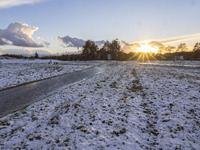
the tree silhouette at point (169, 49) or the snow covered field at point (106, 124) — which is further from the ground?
the tree silhouette at point (169, 49)

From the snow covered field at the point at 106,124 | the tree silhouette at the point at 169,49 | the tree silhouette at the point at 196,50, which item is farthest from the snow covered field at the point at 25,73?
the tree silhouette at the point at 169,49

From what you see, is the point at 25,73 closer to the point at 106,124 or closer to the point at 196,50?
the point at 106,124

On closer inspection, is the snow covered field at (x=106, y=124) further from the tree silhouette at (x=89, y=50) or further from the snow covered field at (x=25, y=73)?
the tree silhouette at (x=89, y=50)

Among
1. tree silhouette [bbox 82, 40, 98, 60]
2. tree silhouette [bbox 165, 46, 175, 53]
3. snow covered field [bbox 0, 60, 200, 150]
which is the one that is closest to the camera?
snow covered field [bbox 0, 60, 200, 150]

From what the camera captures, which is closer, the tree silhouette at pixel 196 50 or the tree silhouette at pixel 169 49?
the tree silhouette at pixel 196 50

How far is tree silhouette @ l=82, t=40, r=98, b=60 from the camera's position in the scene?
67.2m

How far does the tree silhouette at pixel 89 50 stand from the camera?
67219 millimetres

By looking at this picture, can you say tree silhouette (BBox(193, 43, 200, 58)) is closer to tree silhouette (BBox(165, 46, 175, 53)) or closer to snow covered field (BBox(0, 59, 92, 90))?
tree silhouette (BBox(165, 46, 175, 53))

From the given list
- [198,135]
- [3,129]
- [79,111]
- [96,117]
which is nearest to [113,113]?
[96,117]

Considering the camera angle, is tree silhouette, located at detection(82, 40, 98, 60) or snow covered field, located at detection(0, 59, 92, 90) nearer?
snow covered field, located at detection(0, 59, 92, 90)

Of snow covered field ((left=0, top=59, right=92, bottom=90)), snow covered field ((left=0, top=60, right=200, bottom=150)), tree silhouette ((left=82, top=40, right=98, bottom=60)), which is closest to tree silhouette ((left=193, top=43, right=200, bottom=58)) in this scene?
tree silhouette ((left=82, top=40, right=98, bottom=60))

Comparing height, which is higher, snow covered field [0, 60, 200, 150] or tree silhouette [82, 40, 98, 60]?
tree silhouette [82, 40, 98, 60]

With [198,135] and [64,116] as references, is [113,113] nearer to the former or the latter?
[64,116]

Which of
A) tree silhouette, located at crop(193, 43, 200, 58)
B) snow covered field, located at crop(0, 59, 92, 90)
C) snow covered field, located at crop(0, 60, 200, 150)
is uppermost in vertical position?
tree silhouette, located at crop(193, 43, 200, 58)
